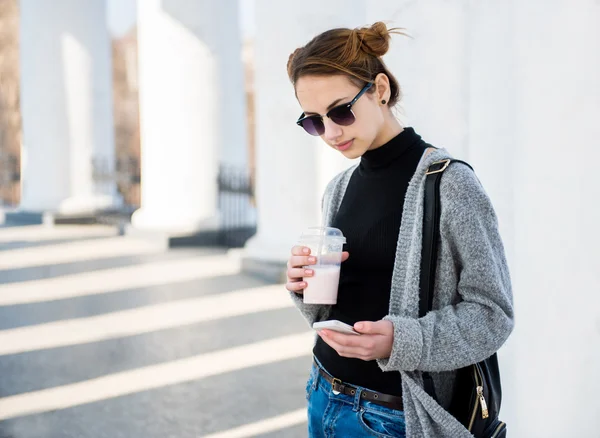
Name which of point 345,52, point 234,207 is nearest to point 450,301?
point 345,52

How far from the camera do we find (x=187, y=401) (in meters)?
4.95

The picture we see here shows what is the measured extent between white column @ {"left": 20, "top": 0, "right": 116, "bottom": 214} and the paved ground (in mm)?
7925

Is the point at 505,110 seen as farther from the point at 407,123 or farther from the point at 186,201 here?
Result: the point at 186,201

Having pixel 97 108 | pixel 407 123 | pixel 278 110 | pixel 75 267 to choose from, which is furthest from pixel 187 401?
pixel 97 108

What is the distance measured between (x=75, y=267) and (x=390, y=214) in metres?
10.5

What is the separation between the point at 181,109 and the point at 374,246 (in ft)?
42.7

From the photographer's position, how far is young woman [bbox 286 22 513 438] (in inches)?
72.2

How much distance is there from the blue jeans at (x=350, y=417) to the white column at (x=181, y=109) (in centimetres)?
1271

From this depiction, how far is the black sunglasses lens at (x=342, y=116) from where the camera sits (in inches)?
79.2

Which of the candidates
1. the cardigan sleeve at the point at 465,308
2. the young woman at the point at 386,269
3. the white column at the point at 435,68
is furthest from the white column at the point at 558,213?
the cardigan sleeve at the point at 465,308

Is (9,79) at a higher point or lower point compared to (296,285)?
higher

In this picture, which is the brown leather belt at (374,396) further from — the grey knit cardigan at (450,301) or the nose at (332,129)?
the nose at (332,129)

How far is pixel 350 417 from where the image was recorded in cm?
200

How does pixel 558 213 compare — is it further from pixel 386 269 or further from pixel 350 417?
pixel 350 417
